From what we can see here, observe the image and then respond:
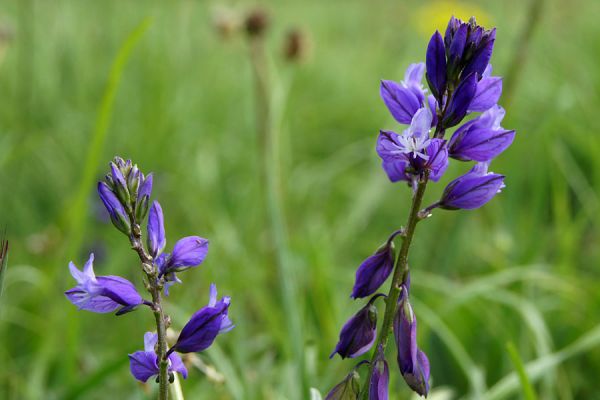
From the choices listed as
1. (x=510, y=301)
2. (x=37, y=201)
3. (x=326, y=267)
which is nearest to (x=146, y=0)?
(x=37, y=201)

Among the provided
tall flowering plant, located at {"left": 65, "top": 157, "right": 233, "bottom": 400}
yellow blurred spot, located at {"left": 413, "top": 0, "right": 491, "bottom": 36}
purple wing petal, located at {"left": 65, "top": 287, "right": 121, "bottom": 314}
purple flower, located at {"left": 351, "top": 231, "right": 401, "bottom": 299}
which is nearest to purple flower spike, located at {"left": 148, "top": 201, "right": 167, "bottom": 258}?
tall flowering plant, located at {"left": 65, "top": 157, "right": 233, "bottom": 400}

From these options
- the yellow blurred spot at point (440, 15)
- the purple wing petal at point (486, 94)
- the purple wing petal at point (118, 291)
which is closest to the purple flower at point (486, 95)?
the purple wing petal at point (486, 94)

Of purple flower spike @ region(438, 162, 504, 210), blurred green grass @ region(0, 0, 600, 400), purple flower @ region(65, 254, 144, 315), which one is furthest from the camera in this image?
blurred green grass @ region(0, 0, 600, 400)

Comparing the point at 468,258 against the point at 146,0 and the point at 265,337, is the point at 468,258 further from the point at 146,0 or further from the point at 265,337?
the point at 146,0

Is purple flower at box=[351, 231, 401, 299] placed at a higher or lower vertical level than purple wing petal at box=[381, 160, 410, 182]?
lower

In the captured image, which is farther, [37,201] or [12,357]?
[37,201]

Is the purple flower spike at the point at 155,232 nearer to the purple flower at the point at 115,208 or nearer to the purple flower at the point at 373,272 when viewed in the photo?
the purple flower at the point at 115,208

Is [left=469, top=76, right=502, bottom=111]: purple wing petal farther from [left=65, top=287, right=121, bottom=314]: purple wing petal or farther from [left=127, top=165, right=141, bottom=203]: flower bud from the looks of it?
[left=65, top=287, right=121, bottom=314]: purple wing petal
